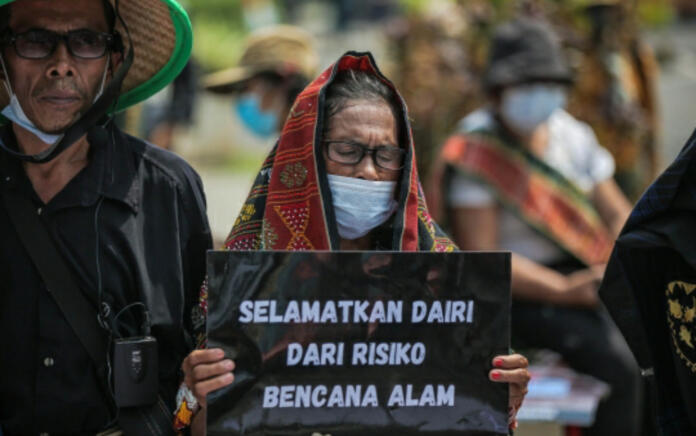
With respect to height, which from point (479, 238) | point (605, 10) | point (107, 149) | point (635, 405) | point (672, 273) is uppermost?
point (605, 10)

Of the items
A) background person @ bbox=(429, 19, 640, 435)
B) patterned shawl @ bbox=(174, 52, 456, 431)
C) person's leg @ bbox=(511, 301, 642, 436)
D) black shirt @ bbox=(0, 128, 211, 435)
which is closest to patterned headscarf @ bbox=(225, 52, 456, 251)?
patterned shawl @ bbox=(174, 52, 456, 431)

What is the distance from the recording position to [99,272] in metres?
2.87

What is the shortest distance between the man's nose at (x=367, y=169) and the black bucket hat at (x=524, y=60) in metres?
2.64

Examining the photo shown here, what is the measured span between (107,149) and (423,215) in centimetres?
88

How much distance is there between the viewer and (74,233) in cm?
289

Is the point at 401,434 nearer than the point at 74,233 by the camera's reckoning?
Yes

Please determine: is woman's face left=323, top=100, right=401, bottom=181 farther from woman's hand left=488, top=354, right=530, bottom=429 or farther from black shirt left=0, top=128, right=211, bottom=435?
woman's hand left=488, top=354, right=530, bottom=429

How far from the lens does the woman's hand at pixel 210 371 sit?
8.21ft

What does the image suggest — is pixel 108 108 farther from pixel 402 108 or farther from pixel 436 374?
pixel 436 374

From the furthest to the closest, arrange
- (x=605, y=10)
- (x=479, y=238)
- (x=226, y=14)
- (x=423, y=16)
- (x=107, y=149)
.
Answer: (x=226, y=14) → (x=423, y=16) → (x=605, y=10) → (x=479, y=238) → (x=107, y=149)

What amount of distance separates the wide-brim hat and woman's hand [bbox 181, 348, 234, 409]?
1.01 metres

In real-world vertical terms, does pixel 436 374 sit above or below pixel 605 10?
below

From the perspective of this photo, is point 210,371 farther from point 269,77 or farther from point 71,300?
point 269,77

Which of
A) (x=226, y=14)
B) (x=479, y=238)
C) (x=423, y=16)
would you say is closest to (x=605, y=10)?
(x=423, y=16)
